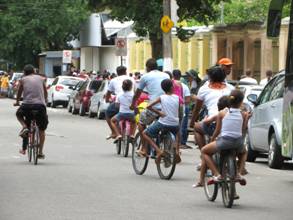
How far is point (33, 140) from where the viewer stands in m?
16.6

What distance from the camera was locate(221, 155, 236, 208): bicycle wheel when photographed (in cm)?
1105

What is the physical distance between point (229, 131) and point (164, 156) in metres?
2.84

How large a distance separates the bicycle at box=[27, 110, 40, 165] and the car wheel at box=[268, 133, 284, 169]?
13.8ft

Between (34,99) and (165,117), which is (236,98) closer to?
(165,117)

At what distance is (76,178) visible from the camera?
14.3m

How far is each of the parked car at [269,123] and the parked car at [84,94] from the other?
1826 centimetres

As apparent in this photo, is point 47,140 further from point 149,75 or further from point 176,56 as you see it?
point 176,56

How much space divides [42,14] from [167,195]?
50587 mm

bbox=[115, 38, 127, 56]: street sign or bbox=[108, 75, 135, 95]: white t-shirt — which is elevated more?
bbox=[108, 75, 135, 95]: white t-shirt

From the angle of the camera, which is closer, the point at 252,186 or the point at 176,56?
the point at 252,186

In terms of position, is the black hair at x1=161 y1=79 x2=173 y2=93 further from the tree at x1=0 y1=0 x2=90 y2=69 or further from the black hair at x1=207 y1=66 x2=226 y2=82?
the tree at x1=0 y1=0 x2=90 y2=69

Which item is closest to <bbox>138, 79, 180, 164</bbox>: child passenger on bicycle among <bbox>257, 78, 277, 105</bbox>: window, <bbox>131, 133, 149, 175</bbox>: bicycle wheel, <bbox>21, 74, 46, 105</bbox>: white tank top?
<bbox>131, 133, 149, 175</bbox>: bicycle wheel

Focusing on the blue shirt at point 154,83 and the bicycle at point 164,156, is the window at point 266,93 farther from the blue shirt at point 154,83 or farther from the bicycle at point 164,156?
the bicycle at point 164,156

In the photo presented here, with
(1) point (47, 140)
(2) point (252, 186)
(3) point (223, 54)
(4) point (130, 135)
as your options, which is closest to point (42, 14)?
(3) point (223, 54)
